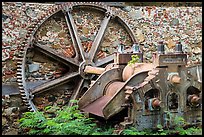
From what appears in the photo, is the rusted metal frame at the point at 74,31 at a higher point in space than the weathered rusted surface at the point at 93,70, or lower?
higher

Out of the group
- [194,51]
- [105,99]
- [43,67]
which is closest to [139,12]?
[194,51]

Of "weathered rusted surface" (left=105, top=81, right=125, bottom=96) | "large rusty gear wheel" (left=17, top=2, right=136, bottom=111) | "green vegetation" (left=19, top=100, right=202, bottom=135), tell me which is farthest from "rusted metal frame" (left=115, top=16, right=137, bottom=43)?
"green vegetation" (left=19, top=100, right=202, bottom=135)

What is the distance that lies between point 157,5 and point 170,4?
285mm

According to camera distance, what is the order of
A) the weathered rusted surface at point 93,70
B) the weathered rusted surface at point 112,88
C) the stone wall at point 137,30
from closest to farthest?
the weathered rusted surface at point 112,88, the weathered rusted surface at point 93,70, the stone wall at point 137,30

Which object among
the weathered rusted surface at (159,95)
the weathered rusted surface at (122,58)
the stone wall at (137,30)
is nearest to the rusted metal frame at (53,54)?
the stone wall at (137,30)

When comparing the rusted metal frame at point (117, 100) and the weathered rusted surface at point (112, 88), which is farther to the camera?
the weathered rusted surface at point (112, 88)

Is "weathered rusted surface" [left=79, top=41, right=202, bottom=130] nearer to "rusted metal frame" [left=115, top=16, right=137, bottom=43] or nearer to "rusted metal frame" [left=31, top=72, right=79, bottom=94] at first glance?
"rusted metal frame" [left=31, top=72, right=79, bottom=94]

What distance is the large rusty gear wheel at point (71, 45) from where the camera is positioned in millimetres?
→ 5879

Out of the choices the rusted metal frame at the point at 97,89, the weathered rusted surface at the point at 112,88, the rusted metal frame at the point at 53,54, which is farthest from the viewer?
the rusted metal frame at the point at 53,54

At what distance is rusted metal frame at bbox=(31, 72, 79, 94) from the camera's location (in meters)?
5.89

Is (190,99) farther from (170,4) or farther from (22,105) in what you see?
(170,4)

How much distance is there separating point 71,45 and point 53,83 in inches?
31.4

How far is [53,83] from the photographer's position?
604cm

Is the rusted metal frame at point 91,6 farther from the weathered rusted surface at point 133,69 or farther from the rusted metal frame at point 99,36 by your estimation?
the weathered rusted surface at point 133,69
